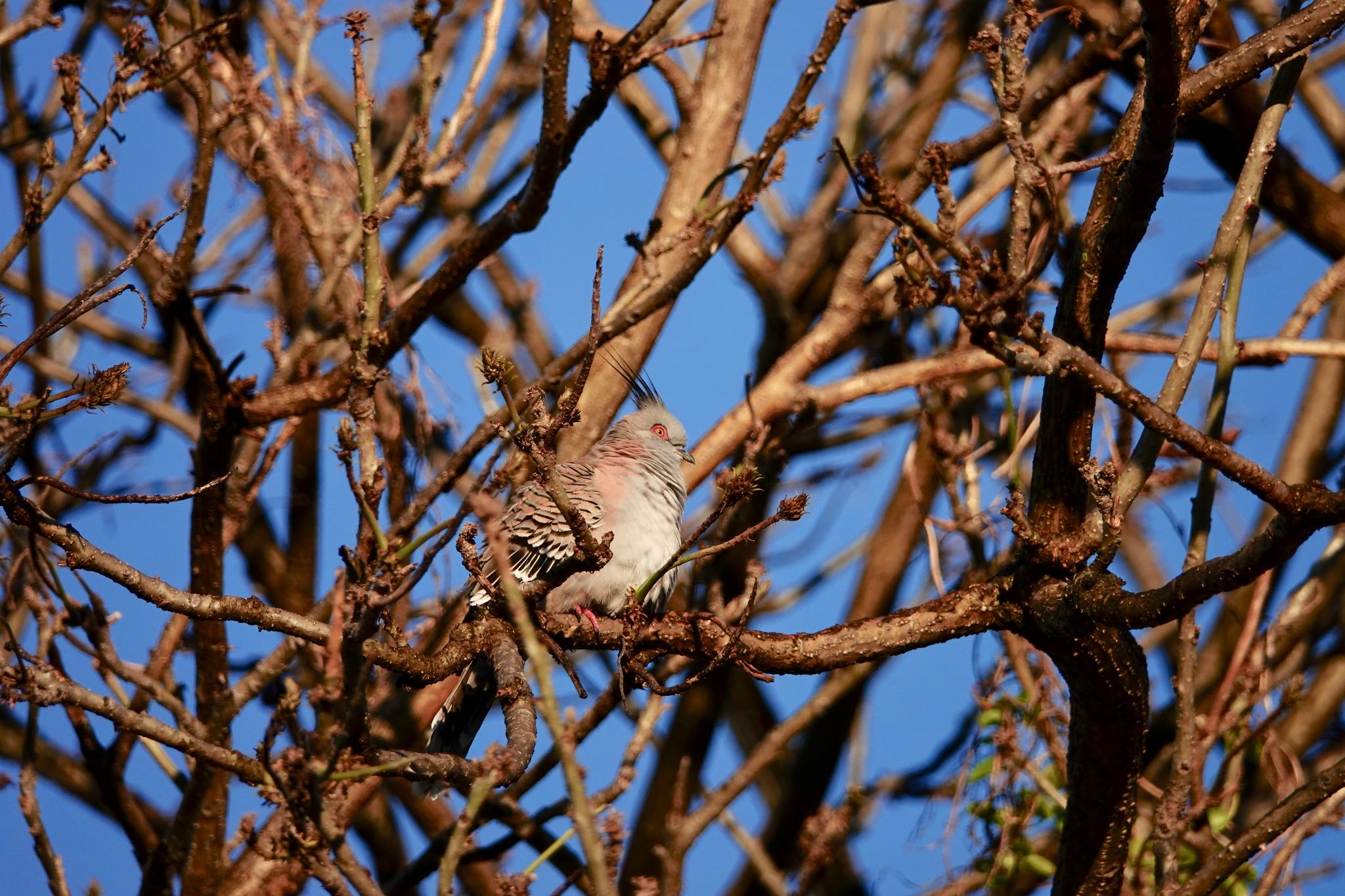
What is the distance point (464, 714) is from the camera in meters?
4.73

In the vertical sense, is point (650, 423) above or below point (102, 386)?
above

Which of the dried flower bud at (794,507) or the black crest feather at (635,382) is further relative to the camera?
the black crest feather at (635,382)

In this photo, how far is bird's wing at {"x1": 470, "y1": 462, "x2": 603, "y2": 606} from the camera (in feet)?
14.6

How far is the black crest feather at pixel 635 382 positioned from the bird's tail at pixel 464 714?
5.52ft

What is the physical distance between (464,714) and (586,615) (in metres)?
0.87

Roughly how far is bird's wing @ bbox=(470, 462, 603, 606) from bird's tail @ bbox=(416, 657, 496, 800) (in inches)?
14.8

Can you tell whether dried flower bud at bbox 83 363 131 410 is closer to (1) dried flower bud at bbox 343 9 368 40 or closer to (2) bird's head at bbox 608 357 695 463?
(1) dried flower bud at bbox 343 9 368 40

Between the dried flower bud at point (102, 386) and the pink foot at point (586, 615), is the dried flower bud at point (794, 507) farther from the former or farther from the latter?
the dried flower bud at point (102, 386)

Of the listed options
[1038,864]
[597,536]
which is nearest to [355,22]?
[597,536]

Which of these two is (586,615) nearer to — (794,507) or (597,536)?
(597,536)

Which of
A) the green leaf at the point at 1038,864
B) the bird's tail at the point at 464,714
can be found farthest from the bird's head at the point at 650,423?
the green leaf at the point at 1038,864

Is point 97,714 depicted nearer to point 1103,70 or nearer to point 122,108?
point 122,108

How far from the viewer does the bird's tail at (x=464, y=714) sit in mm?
4598

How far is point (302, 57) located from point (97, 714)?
461cm
